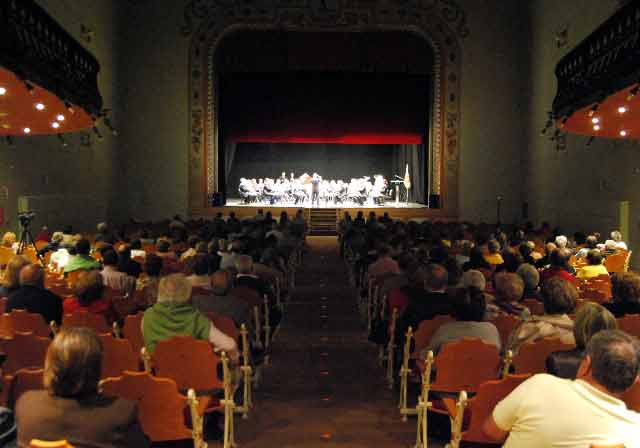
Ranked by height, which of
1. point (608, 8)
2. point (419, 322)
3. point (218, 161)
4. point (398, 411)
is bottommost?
point (398, 411)

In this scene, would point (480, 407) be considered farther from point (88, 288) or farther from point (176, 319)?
point (88, 288)

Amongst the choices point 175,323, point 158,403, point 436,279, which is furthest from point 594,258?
point 158,403

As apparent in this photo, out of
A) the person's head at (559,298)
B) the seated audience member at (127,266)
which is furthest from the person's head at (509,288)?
the seated audience member at (127,266)

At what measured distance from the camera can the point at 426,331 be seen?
453 centimetres

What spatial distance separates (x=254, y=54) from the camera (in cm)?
1900

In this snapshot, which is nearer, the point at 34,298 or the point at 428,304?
the point at 34,298

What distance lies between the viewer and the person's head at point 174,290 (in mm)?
4090

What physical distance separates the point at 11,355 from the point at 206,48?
15.8 m

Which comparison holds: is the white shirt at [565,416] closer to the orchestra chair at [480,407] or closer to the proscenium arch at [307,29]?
the orchestra chair at [480,407]

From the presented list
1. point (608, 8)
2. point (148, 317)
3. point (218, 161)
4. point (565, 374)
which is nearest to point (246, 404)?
point (148, 317)

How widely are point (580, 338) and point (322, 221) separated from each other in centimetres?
1509

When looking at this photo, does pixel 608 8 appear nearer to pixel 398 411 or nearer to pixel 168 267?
pixel 168 267

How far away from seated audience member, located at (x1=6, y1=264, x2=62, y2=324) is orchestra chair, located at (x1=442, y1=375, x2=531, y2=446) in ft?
9.08

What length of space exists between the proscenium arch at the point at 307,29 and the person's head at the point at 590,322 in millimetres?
15662
